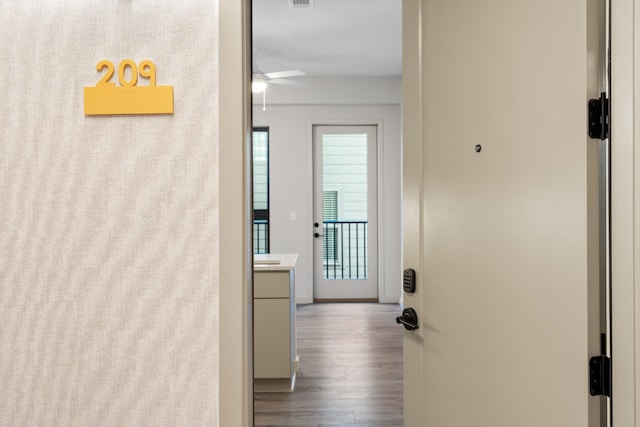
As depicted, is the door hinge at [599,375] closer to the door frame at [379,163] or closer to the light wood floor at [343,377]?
the light wood floor at [343,377]

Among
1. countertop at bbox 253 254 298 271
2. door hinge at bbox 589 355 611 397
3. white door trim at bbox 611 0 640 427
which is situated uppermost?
white door trim at bbox 611 0 640 427

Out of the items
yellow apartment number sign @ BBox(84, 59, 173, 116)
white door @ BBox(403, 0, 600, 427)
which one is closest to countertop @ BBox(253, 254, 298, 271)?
white door @ BBox(403, 0, 600, 427)

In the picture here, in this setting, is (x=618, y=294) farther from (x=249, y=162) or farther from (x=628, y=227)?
(x=249, y=162)

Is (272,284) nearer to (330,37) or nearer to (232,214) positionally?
(232,214)

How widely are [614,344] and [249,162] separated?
34.7 inches

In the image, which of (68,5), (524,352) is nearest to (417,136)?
(524,352)

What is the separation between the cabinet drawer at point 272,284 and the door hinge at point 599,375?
8.31 feet

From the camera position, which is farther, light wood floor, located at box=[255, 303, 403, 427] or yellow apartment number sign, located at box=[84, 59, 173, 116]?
light wood floor, located at box=[255, 303, 403, 427]

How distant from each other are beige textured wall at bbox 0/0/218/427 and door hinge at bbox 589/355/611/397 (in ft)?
2.64

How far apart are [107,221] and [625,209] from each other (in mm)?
1109

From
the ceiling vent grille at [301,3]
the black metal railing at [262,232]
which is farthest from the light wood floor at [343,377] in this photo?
the ceiling vent grille at [301,3]

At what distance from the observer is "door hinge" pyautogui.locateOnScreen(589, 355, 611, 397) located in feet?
2.81

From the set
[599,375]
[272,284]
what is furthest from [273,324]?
[599,375]

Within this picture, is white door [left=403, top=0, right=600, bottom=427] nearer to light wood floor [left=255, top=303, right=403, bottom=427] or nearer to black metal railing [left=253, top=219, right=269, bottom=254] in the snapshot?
light wood floor [left=255, top=303, right=403, bottom=427]
